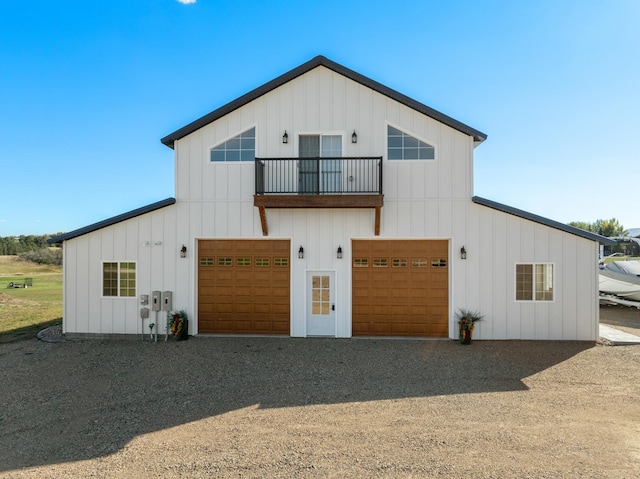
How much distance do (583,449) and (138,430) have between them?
591 centimetres

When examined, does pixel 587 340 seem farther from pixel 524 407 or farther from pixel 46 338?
pixel 46 338

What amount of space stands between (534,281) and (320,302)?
6.00 m

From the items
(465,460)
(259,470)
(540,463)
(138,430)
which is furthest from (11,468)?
(540,463)

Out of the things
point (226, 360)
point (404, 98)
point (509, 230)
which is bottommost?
point (226, 360)

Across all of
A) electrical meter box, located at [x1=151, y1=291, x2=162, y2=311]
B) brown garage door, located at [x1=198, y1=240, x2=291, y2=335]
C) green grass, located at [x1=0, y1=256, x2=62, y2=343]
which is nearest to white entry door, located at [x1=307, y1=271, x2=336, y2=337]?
brown garage door, located at [x1=198, y1=240, x2=291, y2=335]

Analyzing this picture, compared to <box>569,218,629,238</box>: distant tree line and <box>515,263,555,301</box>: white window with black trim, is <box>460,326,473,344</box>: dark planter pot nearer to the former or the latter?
<box>515,263,555,301</box>: white window with black trim

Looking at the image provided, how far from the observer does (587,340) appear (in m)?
10.3

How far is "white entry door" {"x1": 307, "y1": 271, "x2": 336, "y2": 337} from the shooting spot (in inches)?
426

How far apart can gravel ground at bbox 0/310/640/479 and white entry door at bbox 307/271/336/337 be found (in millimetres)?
1092

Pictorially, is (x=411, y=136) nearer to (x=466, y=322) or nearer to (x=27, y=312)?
(x=466, y=322)

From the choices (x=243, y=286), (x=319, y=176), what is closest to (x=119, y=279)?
(x=243, y=286)

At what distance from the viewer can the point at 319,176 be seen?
10766 mm

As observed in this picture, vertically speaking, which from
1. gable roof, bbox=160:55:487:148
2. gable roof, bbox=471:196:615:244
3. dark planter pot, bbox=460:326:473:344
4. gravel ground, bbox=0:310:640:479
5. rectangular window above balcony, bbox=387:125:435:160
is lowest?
gravel ground, bbox=0:310:640:479

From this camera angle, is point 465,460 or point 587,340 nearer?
point 465,460
